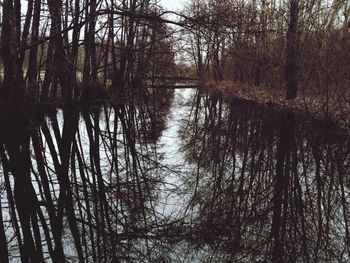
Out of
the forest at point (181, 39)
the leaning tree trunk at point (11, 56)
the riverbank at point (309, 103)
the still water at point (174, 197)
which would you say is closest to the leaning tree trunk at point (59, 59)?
the forest at point (181, 39)

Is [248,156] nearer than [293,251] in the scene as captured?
No

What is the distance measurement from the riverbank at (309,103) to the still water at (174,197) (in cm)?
77

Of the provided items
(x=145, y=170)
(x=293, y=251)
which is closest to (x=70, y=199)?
(x=145, y=170)

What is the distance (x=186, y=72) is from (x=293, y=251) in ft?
221

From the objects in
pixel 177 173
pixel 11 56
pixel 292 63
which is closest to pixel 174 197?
pixel 177 173

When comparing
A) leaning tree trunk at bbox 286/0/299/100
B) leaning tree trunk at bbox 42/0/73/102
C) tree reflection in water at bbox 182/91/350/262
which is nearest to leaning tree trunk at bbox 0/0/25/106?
leaning tree trunk at bbox 42/0/73/102

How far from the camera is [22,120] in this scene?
37.9 ft

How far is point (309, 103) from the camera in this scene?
1454 centimetres

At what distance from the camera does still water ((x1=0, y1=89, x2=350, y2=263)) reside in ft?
13.1

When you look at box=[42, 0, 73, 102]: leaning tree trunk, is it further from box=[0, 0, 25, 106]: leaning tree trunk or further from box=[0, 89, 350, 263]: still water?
box=[0, 89, 350, 263]: still water

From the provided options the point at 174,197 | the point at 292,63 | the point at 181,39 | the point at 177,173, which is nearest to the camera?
the point at 174,197

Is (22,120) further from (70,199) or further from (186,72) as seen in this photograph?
(186,72)

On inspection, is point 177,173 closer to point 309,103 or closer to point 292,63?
point 309,103

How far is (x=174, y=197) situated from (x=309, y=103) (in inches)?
403
